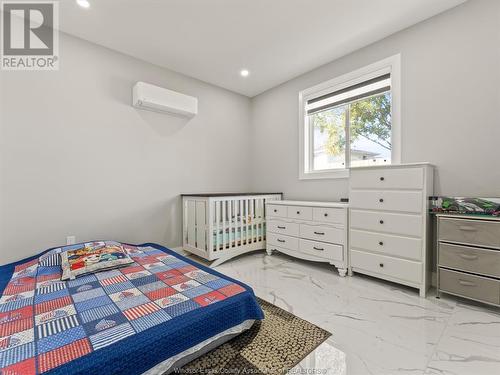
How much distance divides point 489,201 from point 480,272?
1.83 feet

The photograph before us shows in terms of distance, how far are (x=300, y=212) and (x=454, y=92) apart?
74.3 inches

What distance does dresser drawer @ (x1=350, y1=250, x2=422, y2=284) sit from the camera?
2.03 metres

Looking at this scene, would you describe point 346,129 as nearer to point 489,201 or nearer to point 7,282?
point 489,201

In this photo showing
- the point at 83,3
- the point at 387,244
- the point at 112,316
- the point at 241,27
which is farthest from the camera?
the point at 241,27

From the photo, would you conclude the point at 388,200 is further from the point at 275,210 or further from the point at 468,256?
the point at 275,210

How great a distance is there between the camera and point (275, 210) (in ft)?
10.4

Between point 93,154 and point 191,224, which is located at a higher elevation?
point 93,154

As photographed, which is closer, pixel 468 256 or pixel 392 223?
pixel 468 256

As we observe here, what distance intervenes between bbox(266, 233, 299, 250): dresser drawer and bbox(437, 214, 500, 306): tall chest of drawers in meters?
1.42

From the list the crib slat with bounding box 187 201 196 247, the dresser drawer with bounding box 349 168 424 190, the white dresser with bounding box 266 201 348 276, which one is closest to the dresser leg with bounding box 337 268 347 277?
the white dresser with bounding box 266 201 348 276

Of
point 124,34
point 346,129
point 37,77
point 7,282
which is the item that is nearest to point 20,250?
point 7,282

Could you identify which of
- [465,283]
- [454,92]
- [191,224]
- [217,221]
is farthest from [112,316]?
[454,92]

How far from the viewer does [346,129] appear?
307 centimetres

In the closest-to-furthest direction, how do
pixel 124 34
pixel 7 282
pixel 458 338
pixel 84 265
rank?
pixel 458 338 < pixel 7 282 < pixel 84 265 < pixel 124 34
